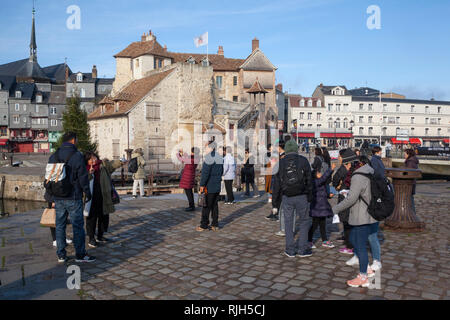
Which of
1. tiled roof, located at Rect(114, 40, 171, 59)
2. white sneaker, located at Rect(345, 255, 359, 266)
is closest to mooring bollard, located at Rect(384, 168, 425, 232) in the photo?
white sneaker, located at Rect(345, 255, 359, 266)

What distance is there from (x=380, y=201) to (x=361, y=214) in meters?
0.30

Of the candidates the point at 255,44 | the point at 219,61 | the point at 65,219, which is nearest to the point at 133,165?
the point at 65,219

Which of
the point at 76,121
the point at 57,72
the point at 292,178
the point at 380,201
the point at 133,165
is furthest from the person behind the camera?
the point at 57,72

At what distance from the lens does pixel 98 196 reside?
6.96 meters

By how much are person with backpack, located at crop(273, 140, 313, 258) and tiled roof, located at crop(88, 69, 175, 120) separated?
1199 inches

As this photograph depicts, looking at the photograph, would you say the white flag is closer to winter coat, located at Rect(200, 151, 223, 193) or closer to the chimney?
the chimney

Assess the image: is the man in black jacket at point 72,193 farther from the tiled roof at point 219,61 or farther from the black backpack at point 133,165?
the tiled roof at point 219,61

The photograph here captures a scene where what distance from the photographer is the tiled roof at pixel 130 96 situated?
1406 inches

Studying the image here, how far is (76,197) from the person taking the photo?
18.7 ft

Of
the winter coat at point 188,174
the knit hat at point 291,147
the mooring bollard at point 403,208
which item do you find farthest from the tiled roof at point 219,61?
the knit hat at point 291,147

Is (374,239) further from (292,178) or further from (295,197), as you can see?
(292,178)

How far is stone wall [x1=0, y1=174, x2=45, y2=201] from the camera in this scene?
22922 mm

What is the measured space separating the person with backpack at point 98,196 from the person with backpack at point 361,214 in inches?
180
